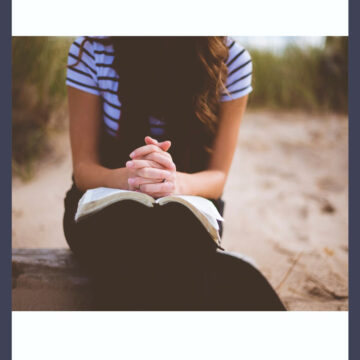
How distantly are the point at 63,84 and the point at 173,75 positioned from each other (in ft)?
4.65

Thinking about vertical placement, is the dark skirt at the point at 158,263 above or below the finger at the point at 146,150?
below

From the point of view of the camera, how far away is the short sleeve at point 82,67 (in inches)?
41.7

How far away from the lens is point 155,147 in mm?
954

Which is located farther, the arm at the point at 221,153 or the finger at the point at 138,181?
the arm at the point at 221,153

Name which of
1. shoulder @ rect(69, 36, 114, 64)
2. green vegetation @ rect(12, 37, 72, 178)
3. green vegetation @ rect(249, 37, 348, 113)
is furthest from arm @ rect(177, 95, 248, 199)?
green vegetation @ rect(249, 37, 348, 113)

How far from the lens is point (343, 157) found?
103 inches

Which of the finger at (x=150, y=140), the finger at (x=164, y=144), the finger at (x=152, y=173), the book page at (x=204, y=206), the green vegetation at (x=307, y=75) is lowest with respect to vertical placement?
the book page at (x=204, y=206)

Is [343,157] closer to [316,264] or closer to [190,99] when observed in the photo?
[316,264]

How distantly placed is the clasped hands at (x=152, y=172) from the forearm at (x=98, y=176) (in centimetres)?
5

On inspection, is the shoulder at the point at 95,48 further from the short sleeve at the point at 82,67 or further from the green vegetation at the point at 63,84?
the green vegetation at the point at 63,84

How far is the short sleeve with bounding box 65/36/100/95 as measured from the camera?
1.06 meters

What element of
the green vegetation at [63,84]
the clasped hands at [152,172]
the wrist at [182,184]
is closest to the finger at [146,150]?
the clasped hands at [152,172]
